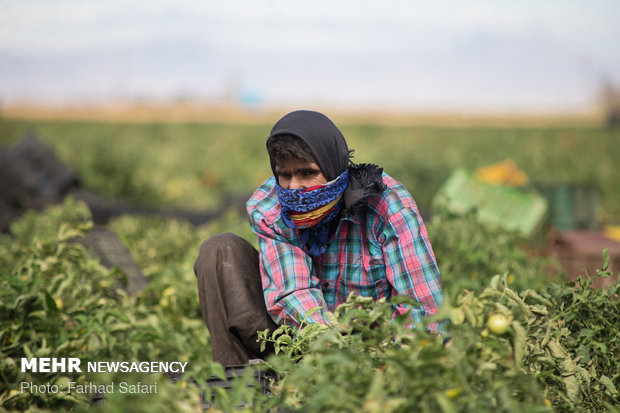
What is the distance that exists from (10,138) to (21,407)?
15.2 metres

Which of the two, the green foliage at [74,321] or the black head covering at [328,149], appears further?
the green foliage at [74,321]

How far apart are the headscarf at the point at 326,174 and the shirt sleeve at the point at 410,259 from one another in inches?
5.1

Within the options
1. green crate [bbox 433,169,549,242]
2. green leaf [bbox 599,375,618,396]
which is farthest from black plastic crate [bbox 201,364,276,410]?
green crate [bbox 433,169,549,242]

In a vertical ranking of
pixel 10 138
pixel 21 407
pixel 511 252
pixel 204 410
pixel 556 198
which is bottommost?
pixel 21 407

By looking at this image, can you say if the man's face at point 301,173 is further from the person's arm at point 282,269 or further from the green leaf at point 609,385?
the green leaf at point 609,385

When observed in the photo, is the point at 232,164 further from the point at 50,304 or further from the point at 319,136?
the point at 319,136

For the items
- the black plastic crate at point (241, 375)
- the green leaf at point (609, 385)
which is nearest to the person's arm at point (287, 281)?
the black plastic crate at point (241, 375)

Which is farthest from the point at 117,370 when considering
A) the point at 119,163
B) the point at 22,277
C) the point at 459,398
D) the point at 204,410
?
the point at 119,163

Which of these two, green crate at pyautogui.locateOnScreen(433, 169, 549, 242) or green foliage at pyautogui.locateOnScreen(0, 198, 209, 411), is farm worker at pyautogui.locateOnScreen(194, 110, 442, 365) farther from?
green crate at pyautogui.locateOnScreen(433, 169, 549, 242)

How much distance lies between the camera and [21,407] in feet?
7.53

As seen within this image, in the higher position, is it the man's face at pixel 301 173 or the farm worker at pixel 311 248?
the man's face at pixel 301 173

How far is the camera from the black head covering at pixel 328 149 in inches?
80.3

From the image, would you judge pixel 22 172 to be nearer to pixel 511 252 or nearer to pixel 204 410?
pixel 511 252

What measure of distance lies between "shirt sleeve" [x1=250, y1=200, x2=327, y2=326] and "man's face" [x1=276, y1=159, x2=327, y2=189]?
8.5 inches
